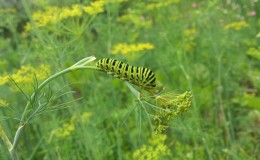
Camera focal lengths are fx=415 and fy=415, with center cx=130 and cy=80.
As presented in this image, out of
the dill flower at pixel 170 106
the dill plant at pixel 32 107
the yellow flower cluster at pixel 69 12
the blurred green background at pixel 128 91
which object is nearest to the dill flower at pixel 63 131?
the blurred green background at pixel 128 91

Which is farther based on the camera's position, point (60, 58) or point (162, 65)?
point (162, 65)

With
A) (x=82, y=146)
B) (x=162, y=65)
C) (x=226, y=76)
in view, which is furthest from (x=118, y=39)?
(x=82, y=146)

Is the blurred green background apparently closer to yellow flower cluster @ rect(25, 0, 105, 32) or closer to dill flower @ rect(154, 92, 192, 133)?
yellow flower cluster @ rect(25, 0, 105, 32)

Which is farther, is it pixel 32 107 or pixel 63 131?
pixel 63 131

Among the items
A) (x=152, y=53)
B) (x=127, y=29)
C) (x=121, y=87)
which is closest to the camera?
(x=121, y=87)

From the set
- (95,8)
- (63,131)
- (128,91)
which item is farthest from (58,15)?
(128,91)

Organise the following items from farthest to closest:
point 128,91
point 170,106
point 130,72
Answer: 1. point 128,91
2. point 170,106
3. point 130,72

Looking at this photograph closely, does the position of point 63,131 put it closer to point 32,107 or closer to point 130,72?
point 32,107

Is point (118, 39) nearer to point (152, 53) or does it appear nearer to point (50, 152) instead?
point (152, 53)
